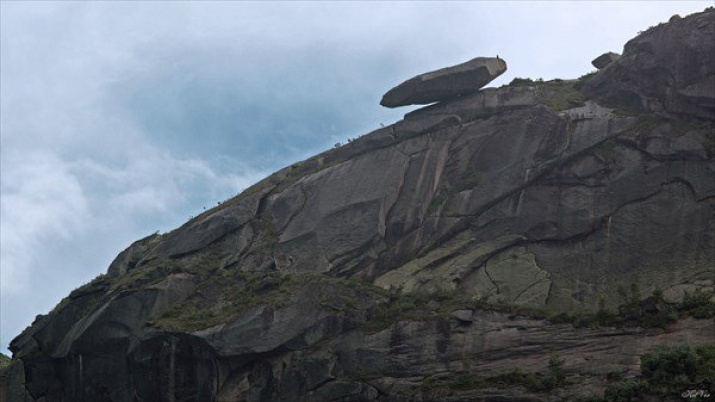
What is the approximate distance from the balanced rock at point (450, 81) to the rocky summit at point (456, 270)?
0.11 m

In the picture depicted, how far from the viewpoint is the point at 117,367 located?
4944 cm

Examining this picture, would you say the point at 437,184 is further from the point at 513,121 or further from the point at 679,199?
the point at 679,199

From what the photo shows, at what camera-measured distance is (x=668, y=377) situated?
1430 inches

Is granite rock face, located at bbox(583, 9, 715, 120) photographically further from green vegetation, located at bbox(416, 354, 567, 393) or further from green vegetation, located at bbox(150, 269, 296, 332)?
green vegetation, located at bbox(150, 269, 296, 332)

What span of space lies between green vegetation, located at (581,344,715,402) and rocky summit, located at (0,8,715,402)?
2.6 inches

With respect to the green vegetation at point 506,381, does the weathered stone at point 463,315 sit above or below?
above

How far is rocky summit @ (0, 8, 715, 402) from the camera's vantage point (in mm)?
40469

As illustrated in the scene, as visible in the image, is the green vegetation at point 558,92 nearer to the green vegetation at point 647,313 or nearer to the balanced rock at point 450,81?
the balanced rock at point 450,81

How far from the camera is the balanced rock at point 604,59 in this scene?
2197 inches

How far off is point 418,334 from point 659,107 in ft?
53.2

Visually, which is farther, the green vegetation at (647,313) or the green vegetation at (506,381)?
the green vegetation at (647,313)

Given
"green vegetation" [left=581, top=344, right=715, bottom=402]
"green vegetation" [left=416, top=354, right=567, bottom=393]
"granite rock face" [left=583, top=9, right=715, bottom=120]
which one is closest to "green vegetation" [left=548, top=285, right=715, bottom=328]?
"green vegetation" [left=416, top=354, right=567, bottom=393]

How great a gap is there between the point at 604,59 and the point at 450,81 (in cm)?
856
